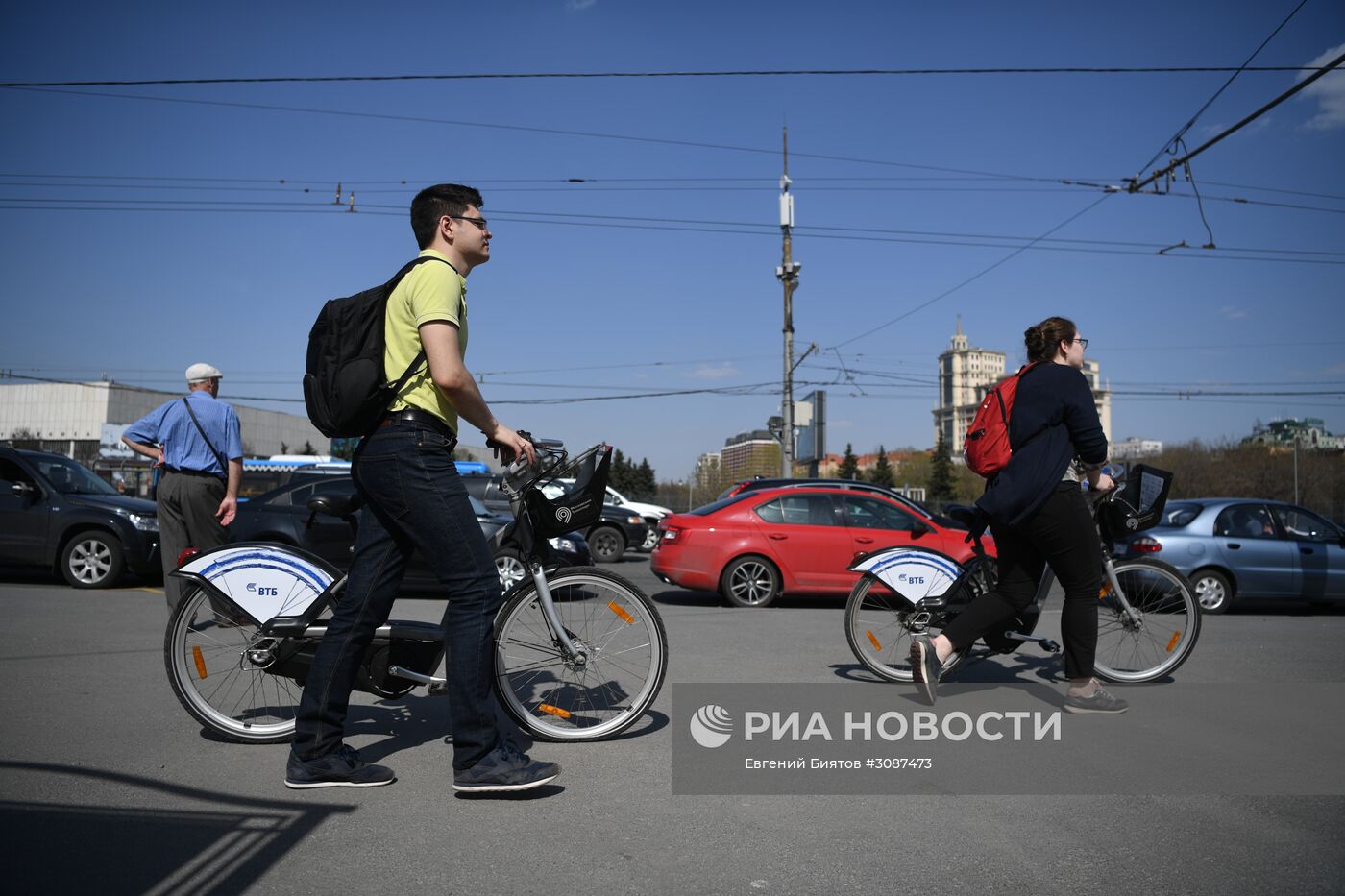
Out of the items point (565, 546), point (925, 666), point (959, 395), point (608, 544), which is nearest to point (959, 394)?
point (959, 395)

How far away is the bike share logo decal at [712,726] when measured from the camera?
4.26 meters

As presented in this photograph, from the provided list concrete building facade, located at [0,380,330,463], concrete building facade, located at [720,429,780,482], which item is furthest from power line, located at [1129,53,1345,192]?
concrete building facade, located at [0,380,330,463]

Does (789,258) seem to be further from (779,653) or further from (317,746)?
(317,746)

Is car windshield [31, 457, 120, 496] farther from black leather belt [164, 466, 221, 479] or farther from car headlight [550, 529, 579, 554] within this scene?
black leather belt [164, 466, 221, 479]

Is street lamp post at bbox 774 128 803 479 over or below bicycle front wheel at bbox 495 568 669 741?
over

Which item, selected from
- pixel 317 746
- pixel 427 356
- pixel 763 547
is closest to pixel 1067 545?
pixel 427 356

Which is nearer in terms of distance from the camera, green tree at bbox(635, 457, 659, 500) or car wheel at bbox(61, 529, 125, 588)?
car wheel at bbox(61, 529, 125, 588)

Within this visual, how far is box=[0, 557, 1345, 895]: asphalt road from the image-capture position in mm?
2730

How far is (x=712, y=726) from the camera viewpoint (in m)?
4.42

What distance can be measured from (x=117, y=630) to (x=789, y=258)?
2563 cm

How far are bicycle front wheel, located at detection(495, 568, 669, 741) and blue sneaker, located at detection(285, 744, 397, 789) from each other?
1.97 feet

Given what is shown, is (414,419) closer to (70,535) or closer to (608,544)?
(70,535)

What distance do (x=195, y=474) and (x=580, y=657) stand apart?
3.53m

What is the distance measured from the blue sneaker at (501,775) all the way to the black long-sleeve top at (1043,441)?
248 cm
